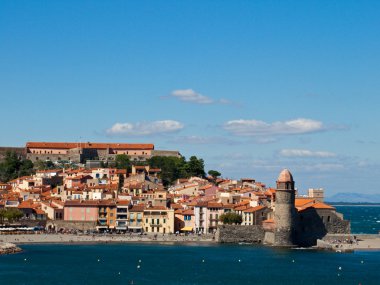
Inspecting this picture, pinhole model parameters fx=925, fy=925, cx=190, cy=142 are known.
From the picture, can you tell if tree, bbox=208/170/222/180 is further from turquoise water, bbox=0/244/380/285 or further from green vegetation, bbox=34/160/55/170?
turquoise water, bbox=0/244/380/285

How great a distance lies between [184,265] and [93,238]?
2250 centimetres

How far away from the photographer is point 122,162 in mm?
127250

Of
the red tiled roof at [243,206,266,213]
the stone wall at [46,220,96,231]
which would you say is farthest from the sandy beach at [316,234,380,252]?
the stone wall at [46,220,96,231]

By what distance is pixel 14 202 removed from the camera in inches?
3890

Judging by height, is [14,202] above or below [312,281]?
above

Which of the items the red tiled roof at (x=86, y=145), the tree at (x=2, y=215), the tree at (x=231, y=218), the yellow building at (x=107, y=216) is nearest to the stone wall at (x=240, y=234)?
the tree at (x=231, y=218)

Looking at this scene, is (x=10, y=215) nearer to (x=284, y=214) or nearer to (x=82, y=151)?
(x=284, y=214)

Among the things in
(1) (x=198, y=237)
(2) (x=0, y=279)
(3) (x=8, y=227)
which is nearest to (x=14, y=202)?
(3) (x=8, y=227)

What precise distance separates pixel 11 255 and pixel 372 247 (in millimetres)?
31497

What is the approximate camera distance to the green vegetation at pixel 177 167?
123 metres

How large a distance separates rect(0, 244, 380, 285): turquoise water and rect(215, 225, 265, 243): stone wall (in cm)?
339

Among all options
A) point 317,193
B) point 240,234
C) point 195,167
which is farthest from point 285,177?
point 195,167

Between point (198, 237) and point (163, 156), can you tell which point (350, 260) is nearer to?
point (198, 237)

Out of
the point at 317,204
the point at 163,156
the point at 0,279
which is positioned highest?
the point at 163,156
